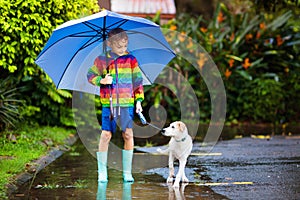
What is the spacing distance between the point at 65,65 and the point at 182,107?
8.31 meters

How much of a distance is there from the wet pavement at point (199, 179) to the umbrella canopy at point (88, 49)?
1.20m

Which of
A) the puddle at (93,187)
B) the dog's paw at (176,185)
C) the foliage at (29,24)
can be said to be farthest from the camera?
the foliage at (29,24)

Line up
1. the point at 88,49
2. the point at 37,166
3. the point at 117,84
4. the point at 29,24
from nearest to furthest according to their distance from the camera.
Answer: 1. the point at 117,84
2. the point at 88,49
3. the point at 37,166
4. the point at 29,24

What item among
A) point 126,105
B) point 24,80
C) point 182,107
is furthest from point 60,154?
point 182,107

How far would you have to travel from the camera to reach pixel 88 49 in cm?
872

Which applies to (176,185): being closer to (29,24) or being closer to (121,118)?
(121,118)

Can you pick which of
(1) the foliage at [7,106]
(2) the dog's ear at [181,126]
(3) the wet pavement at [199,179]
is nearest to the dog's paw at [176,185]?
(3) the wet pavement at [199,179]

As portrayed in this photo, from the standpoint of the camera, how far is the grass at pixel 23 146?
8.32 metres

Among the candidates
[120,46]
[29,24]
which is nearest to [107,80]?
[120,46]

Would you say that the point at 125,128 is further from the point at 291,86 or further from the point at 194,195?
the point at 291,86

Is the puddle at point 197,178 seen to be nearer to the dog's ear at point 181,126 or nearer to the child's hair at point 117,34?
the dog's ear at point 181,126

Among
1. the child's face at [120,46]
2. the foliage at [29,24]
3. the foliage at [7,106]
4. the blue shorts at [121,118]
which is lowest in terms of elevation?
the blue shorts at [121,118]

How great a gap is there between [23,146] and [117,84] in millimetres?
3089

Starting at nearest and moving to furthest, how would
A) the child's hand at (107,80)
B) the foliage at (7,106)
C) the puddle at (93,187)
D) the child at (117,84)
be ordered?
the puddle at (93,187) < the child's hand at (107,80) < the child at (117,84) < the foliage at (7,106)
